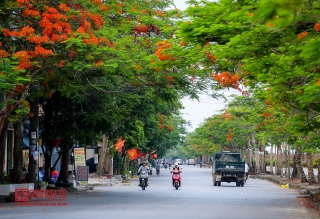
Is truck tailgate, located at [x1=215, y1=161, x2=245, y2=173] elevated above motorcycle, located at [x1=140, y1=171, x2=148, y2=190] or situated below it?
above

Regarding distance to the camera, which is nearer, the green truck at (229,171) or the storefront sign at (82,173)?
the storefront sign at (82,173)

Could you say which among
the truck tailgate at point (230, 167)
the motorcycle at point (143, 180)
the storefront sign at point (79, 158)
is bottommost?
the motorcycle at point (143, 180)

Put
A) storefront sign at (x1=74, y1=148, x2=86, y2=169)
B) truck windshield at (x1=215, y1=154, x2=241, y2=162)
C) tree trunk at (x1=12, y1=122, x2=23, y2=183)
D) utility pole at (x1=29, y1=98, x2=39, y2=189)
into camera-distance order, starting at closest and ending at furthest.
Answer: tree trunk at (x1=12, y1=122, x2=23, y2=183)
utility pole at (x1=29, y1=98, x2=39, y2=189)
storefront sign at (x1=74, y1=148, x2=86, y2=169)
truck windshield at (x1=215, y1=154, x2=241, y2=162)

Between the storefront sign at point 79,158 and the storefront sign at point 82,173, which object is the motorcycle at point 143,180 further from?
the storefront sign at point 79,158

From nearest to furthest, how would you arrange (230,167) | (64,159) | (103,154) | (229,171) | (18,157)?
A: (18,157)
(64,159)
(230,167)
(229,171)
(103,154)

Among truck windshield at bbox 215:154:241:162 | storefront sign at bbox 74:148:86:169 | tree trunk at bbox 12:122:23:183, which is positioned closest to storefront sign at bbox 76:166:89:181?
storefront sign at bbox 74:148:86:169

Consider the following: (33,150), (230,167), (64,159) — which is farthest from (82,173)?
(230,167)

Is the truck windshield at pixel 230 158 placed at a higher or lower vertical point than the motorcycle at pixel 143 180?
higher

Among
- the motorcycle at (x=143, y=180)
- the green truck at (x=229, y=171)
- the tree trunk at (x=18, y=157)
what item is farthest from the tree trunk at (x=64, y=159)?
the green truck at (x=229, y=171)

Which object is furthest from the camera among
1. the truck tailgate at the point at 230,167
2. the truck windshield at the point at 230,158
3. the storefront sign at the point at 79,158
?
the truck windshield at the point at 230,158

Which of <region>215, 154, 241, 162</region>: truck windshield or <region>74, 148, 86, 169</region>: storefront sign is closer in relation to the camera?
<region>74, 148, 86, 169</region>: storefront sign

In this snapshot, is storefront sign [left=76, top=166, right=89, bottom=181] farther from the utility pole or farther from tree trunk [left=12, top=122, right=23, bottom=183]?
tree trunk [left=12, top=122, right=23, bottom=183]

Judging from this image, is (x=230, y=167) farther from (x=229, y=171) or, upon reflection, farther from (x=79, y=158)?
(x=79, y=158)

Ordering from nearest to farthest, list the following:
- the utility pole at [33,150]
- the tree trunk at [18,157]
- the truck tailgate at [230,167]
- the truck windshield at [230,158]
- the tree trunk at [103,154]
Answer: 1. the tree trunk at [18,157]
2. the utility pole at [33,150]
3. the truck tailgate at [230,167]
4. the truck windshield at [230,158]
5. the tree trunk at [103,154]
